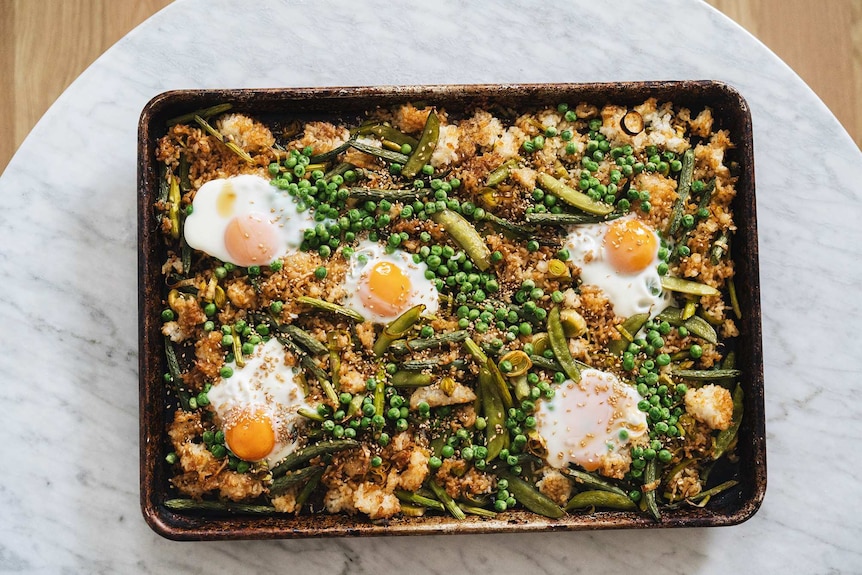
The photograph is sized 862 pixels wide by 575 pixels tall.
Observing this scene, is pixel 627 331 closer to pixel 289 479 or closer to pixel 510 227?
pixel 510 227

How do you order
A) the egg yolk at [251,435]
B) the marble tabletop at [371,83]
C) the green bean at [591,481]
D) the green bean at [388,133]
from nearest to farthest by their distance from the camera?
1. the egg yolk at [251,435]
2. the green bean at [591,481]
3. the green bean at [388,133]
4. the marble tabletop at [371,83]

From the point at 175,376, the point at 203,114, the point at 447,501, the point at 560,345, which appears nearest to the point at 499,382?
the point at 560,345

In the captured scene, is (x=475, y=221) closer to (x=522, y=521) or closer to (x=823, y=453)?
(x=522, y=521)

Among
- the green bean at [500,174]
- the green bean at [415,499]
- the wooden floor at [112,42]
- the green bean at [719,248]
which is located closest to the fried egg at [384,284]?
the green bean at [500,174]

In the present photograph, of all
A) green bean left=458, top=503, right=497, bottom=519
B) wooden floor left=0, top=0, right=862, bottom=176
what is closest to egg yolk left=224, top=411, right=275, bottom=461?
green bean left=458, top=503, right=497, bottom=519

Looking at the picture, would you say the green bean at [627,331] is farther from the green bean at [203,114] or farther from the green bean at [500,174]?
the green bean at [203,114]
